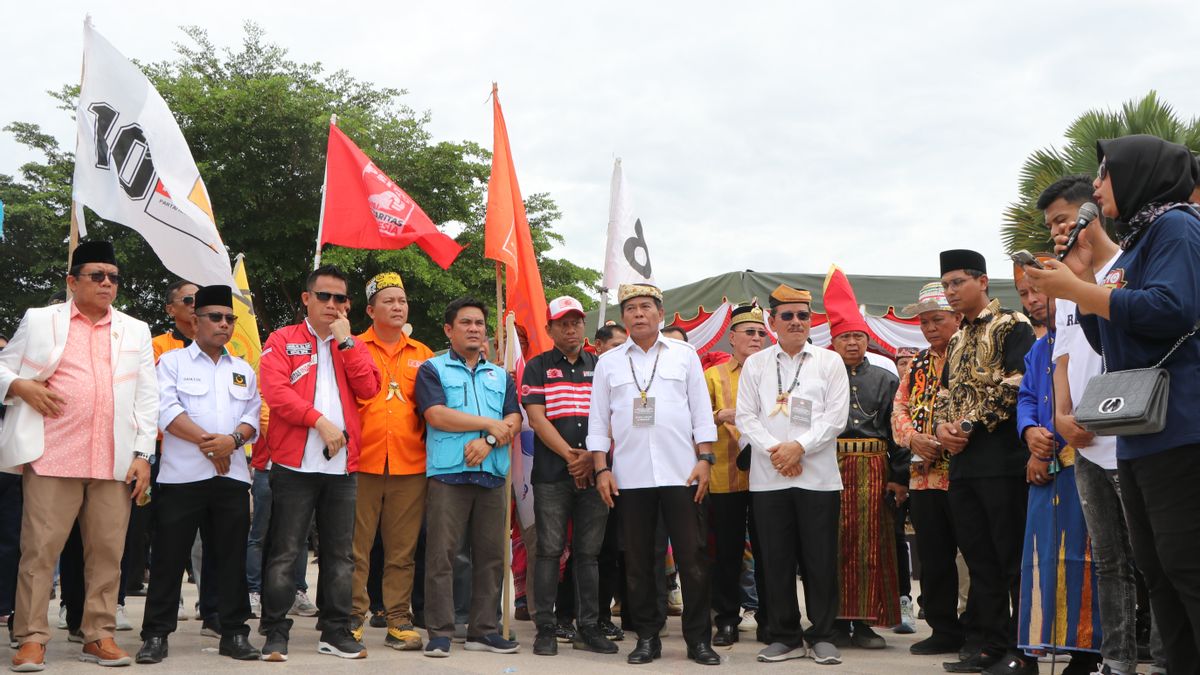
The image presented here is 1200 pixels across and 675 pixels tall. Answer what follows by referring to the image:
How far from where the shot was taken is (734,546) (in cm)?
734

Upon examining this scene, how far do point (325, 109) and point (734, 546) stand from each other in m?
21.1

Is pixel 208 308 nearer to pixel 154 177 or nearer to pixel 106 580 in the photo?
pixel 154 177

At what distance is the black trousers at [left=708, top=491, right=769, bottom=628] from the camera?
7.26 meters

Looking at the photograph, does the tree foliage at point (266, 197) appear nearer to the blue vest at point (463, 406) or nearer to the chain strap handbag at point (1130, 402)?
the blue vest at point (463, 406)

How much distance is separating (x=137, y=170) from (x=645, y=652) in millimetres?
4620

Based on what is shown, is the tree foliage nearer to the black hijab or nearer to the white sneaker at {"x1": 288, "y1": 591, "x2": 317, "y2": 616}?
the white sneaker at {"x1": 288, "y1": 591, "x2": 317, "y2": 616}

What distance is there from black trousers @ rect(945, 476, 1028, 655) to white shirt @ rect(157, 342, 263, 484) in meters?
4.33

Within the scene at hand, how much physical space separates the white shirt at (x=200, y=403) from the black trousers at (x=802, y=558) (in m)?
3.26

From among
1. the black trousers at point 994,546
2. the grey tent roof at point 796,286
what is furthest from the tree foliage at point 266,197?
the black trousers at point 994,546

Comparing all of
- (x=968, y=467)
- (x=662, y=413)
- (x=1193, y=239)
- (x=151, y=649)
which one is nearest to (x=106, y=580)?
(x=151, y=649)

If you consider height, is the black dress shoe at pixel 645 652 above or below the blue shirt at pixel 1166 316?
below

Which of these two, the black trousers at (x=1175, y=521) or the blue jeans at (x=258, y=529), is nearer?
the black trousers at (x=1175, y=521)

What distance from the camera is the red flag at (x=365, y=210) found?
26.9ft

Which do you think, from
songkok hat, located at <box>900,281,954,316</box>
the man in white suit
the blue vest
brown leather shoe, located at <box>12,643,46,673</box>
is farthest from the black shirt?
brown leather shoe, located at <box>12,643,46,673</box>
